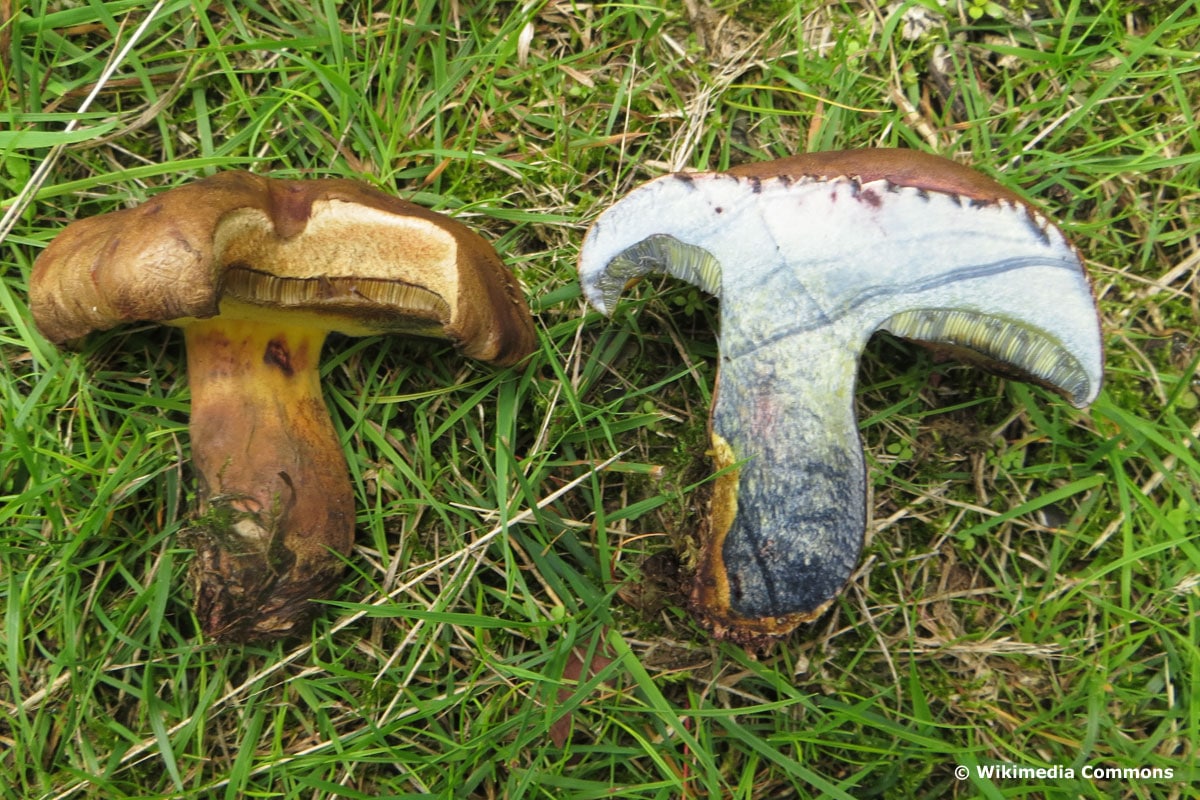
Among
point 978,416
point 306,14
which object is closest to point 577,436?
point 978,416

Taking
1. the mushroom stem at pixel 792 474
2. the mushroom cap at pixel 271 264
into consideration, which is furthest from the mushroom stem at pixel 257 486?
the mushroom stem at pixel 792 474

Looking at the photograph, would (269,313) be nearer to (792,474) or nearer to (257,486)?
(257,486)

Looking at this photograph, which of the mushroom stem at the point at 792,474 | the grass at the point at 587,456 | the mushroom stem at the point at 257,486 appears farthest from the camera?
the grass at the point at 587,456

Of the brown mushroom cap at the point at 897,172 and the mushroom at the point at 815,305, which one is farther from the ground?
the brown mushroom cap at the point at 897,172

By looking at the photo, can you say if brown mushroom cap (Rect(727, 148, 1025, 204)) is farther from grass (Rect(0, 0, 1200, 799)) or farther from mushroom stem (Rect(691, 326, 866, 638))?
grass (Rect(0, 0, 1200, 799))

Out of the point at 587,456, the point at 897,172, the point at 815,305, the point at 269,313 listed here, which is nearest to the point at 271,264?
the point at 269,313

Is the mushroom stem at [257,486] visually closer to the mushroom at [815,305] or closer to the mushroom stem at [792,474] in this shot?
the mushroom at [815,305]

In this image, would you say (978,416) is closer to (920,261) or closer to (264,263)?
(920,261)

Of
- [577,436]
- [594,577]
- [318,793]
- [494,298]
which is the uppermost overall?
[494,298]
